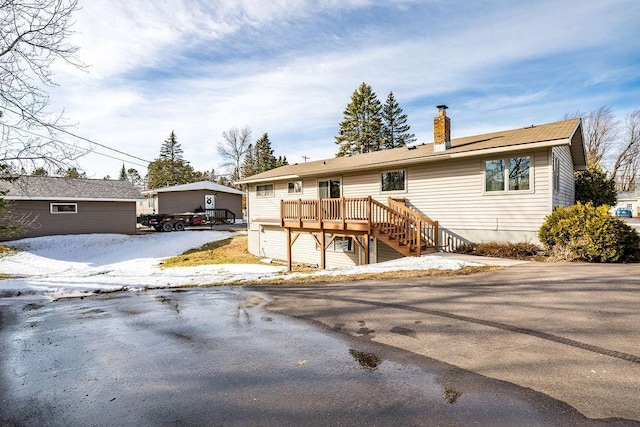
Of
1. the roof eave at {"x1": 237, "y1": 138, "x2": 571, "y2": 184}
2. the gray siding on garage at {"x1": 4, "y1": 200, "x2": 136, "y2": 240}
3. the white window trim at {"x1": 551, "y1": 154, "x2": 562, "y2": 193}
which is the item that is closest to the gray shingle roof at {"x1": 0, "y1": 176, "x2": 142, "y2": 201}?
the gray siding on garage at {"x1": 4, "y1": 200, "x2": 136, "y2": 240}

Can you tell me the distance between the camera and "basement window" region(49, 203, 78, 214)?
76.0 ft

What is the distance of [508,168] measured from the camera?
11.9 metres

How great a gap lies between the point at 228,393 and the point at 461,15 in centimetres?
1426

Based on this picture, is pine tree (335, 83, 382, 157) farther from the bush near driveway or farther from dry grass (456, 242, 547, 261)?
the bush near driveway

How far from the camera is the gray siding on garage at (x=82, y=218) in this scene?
73.1 ft

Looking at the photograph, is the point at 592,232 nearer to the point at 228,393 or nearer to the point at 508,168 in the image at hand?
the point at 508,168

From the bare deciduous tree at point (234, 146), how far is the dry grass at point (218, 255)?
38574mm

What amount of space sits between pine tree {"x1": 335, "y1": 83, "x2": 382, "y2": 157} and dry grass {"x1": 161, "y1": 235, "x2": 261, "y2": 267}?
29.1 meters

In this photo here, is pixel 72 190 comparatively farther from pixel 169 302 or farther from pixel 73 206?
pixel 169 302

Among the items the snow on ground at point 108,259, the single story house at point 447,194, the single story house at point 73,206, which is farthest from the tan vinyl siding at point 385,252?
the single story house at point 73,206

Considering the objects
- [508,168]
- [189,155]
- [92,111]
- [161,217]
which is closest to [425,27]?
[508,168]

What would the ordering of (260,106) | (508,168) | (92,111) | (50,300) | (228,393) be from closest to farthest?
(228,393) < (50,300) < (508,168) < (92,111) < (260,106)

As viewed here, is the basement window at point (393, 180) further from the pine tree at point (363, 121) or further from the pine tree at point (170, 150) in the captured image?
the pine tree at point (170, 150)

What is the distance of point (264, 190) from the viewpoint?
2156 centimetres
